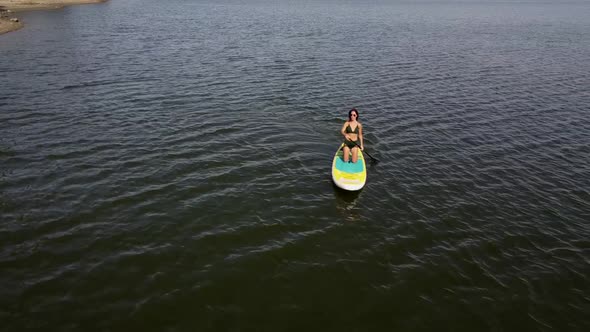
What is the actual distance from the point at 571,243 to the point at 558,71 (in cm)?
2942

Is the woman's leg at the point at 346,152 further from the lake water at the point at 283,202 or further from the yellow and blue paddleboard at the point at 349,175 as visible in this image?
the lake water at the point at 283,202

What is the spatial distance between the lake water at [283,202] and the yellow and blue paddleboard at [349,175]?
1.79 feet

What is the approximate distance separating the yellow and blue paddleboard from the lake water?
0.54 metres

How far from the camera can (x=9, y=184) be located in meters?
14.7

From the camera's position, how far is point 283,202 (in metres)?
14.9

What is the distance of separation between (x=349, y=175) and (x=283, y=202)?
3074 mm

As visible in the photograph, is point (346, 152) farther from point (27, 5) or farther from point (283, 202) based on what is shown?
point (27, 5)

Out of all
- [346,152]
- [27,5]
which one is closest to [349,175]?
[346,152]

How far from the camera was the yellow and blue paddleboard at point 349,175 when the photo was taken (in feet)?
51.2

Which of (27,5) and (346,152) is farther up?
(27,5)

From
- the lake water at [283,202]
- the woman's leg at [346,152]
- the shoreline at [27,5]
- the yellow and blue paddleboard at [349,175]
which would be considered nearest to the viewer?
the lake water at [283,202]

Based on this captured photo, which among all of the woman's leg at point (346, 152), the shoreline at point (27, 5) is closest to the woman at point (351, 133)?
the woman's leg at point (346, 152)

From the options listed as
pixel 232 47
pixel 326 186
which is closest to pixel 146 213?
pixel 326 186

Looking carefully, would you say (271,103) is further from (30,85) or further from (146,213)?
(30,85)
